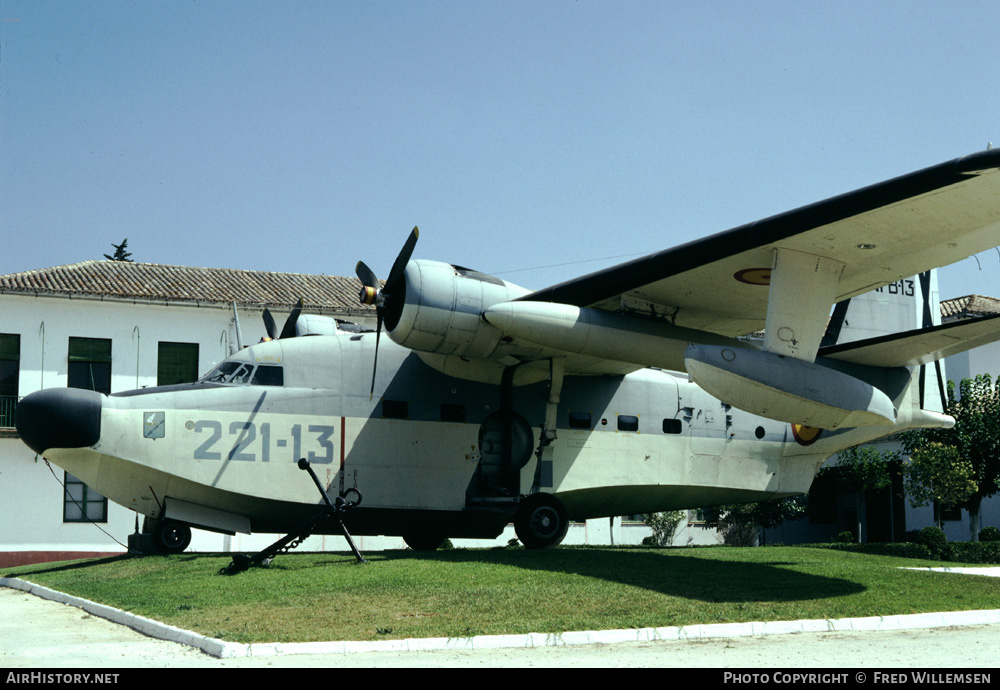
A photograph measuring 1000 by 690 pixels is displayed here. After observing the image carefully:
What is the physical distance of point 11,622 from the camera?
453 inches

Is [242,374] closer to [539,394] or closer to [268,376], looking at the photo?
[268,376]

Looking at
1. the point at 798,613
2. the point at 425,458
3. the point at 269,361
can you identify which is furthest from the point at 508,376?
the point at 798,613

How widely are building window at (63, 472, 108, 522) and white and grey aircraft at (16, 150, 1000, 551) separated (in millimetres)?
17524

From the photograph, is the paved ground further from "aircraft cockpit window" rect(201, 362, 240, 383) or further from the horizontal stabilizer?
the horizontal stabilizer

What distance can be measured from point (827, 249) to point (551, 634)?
7591 mm

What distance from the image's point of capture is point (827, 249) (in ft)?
45.9

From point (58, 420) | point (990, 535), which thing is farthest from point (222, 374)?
point (990, 535)

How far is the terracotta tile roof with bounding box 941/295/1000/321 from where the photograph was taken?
44.8 meters

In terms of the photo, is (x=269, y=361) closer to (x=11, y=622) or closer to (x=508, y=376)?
(x=508, y=376)

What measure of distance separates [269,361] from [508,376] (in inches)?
171

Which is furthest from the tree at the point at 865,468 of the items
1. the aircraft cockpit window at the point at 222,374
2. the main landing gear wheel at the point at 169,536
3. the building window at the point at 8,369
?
the building window at the point at 8,369

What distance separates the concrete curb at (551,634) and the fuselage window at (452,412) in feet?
23.0

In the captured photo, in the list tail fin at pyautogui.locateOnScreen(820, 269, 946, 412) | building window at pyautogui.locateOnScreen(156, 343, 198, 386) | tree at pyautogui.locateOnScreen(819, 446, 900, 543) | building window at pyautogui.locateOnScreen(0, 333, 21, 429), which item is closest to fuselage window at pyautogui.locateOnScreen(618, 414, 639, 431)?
tail fin at pyautogui.locateOnScreen(820, 269, 946, 412)

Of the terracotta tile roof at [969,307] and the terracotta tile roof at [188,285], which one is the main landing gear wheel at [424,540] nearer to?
the terracotta tile roof at [188,285]
